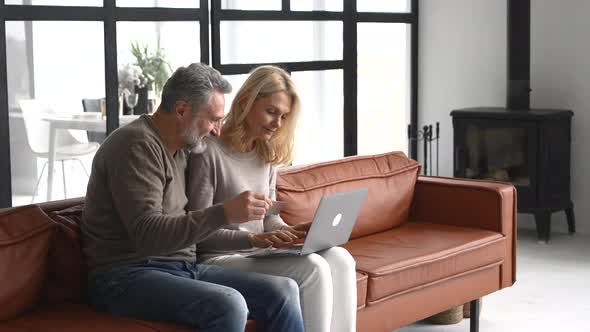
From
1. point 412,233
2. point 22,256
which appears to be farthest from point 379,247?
point 22,256

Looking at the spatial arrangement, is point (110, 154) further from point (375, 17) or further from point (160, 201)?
point (375, 17)

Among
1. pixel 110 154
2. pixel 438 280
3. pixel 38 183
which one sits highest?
pixel 110 154

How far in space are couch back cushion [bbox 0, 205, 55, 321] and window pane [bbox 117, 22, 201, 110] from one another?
2129 mm

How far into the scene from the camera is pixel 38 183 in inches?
185

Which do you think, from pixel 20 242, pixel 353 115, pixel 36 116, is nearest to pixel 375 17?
pixel 353 115

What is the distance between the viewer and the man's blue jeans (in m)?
2.78

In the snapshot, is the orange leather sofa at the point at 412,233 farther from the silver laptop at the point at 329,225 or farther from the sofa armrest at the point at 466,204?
the silver laptop at the point at 329,225

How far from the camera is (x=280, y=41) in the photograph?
19.6 ft

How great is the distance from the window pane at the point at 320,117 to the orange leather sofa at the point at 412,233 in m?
1.65

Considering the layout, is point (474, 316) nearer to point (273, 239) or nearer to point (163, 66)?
point (273, 239)

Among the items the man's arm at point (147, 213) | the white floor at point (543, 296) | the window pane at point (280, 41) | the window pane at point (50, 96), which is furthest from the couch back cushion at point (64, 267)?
the window pane at point (280, 41)

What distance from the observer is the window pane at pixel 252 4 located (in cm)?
559

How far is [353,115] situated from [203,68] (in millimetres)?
3579

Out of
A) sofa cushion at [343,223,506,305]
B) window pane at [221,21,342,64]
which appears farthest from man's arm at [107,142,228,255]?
window pane at [221,21,342,64]
